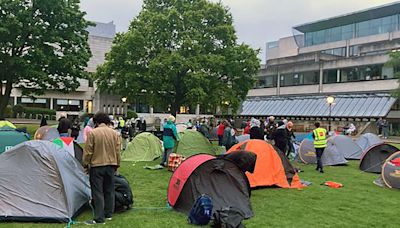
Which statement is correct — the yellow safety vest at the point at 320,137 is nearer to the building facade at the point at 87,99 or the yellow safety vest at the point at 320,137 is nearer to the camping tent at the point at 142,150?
the camping tent at the point at 142,150

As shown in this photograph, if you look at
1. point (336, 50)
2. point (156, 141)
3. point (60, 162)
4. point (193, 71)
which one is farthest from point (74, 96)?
point (60, 162)

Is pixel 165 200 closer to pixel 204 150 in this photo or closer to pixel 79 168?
pixel 79 168

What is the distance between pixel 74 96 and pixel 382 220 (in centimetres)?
5508

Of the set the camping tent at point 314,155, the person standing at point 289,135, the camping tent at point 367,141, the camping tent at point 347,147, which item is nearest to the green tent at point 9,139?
the person standing at point 289,135

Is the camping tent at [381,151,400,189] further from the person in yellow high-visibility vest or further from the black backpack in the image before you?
the black backpack

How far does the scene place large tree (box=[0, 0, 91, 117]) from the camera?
2275cm

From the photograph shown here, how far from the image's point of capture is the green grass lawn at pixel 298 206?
7.31 m

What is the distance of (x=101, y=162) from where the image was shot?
677 cm

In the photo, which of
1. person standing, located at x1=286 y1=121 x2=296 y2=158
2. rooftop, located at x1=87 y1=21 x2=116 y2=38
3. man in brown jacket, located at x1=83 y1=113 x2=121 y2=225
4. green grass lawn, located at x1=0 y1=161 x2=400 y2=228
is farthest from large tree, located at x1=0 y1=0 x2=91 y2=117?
rooftop, located at x1=87 y1=21 x2=116 y2=38

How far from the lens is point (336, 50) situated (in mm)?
61750

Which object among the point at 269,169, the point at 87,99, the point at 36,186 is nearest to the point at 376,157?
the point at 269,169

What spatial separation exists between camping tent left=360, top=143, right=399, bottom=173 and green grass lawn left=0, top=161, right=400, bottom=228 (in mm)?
2141

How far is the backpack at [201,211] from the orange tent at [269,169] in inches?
138

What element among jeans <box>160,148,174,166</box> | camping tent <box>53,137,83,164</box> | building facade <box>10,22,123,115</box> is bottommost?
jeans <box>160,148,174,166</box>
